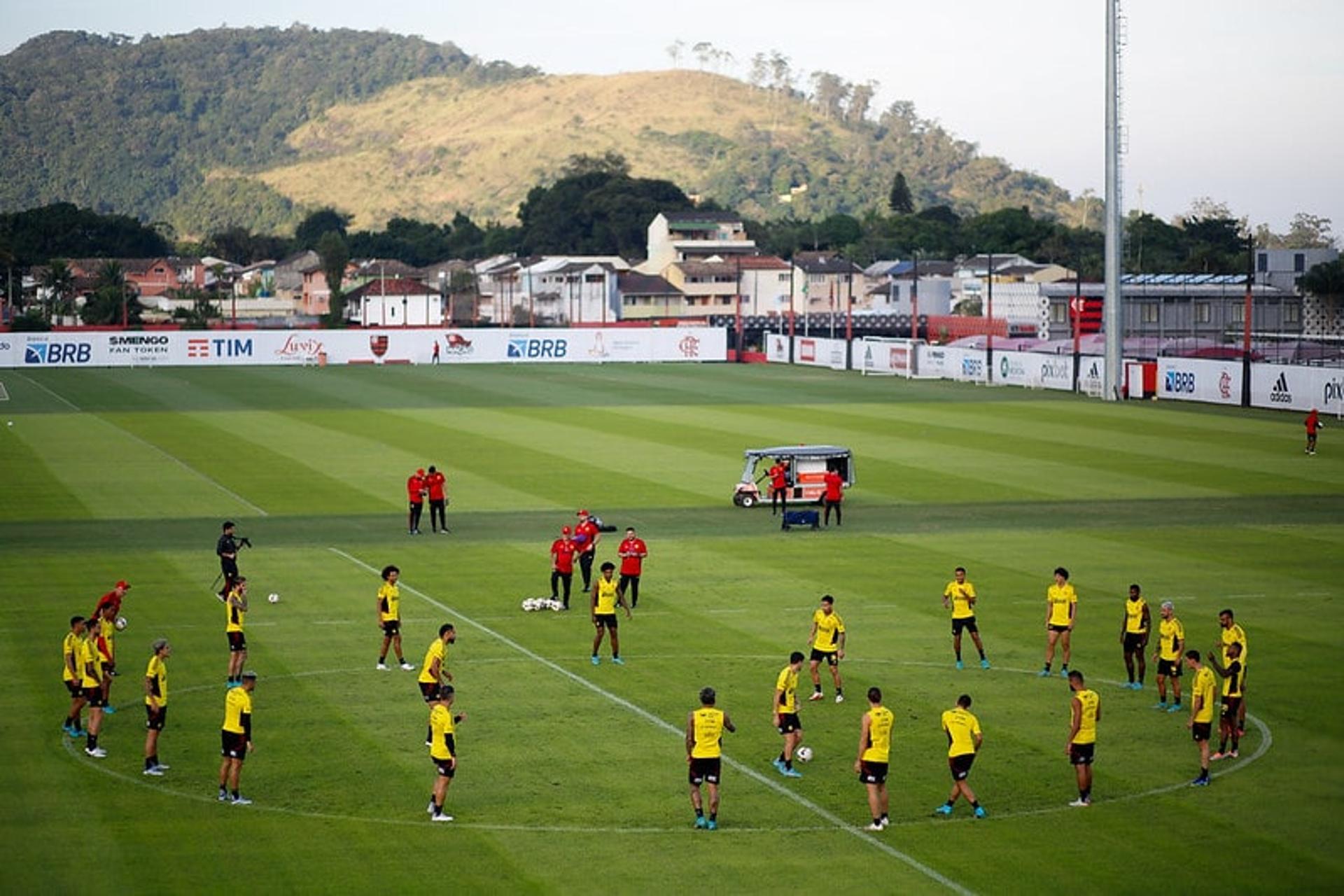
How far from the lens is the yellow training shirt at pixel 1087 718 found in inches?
889

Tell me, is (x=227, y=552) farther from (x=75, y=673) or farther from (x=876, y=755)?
(x=876, y=755)

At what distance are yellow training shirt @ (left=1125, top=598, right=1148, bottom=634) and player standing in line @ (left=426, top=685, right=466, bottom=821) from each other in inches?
438

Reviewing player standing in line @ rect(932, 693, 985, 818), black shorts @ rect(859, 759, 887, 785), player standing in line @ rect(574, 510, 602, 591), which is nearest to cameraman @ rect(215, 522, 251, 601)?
player standing in line @ rect(574, 510, 602, 591)

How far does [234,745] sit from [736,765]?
20.4ft

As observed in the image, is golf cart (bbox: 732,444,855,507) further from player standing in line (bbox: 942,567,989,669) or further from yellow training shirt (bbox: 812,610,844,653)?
yellow training shirt (bbox: 812,610,844,653)

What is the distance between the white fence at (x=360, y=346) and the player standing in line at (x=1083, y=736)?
9977 centimetres

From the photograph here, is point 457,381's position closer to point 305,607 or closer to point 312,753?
point 305,607

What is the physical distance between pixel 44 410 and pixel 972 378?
4674cm

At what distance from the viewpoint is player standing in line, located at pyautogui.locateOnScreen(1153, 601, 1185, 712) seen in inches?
1094

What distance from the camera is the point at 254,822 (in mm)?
22453

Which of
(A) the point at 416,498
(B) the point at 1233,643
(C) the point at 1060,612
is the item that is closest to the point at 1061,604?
(C) the point at 1060,612

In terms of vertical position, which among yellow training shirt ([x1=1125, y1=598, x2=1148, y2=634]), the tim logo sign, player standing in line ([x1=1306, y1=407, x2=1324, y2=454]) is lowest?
yellow training shirt ([x1=1125, y1=598, x2=1148, y2=634])

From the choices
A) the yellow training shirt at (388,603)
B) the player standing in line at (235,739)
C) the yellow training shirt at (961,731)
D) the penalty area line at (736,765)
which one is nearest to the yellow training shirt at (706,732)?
the penalty area line at (736,765)

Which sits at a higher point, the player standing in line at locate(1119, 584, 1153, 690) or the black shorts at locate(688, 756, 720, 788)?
the player standing in line at locate(1119, 584, 1153, 690)
